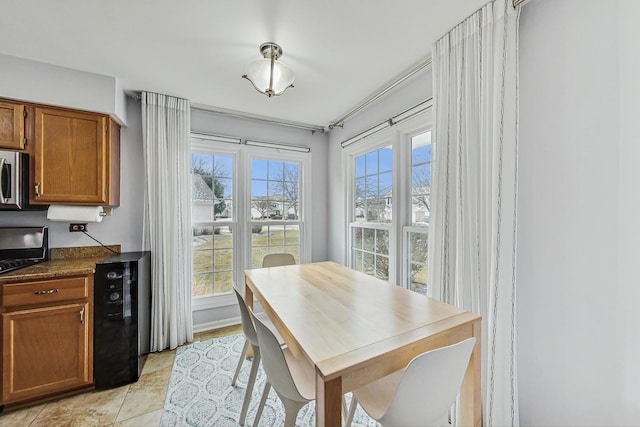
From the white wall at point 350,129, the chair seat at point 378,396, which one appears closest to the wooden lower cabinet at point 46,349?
the chair seat at point 378,396

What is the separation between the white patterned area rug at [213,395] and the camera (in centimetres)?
162

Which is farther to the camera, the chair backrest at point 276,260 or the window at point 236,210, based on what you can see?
the window at point 236,210

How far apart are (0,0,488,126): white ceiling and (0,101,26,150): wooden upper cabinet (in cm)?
38

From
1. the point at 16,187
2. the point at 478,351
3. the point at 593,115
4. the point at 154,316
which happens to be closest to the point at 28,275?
the point at 16,187

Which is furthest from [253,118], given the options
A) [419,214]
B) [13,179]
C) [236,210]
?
[419,214]

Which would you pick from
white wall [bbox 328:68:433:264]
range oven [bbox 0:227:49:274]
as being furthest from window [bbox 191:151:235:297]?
white wall [bbox 328:68:433:264]

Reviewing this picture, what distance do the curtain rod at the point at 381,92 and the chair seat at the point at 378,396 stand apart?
2.07 m

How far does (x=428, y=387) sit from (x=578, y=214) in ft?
3.54

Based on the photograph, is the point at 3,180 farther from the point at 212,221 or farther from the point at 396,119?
the point at 396,119

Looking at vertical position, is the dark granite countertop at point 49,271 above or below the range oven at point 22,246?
below

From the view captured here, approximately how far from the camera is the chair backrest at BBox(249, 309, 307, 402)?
1044 mm

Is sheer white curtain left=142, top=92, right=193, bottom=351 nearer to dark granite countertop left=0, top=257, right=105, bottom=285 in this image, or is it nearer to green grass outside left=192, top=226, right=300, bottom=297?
green grass outside left=192, top=226, right=300, bottom=297

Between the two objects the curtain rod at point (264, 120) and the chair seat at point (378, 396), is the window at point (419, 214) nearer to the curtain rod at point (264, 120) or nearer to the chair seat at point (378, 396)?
the chair seat at point (378, 396)

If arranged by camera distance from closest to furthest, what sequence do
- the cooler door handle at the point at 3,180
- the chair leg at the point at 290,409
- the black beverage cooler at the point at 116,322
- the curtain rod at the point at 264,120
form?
the chair leg at the point at 290,409
the cooler door handle at the point at 3,180
the black beverage cooler at the point at 116,322
the curtain rod at the point at 264,120
